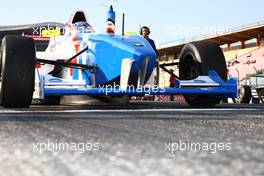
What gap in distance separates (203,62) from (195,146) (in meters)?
4.88

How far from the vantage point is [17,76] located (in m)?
5.12

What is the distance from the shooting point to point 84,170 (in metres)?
1.32

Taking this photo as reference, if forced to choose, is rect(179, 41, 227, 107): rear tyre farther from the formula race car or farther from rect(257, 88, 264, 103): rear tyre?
rect(257, 88, 264, 103): rear tyre

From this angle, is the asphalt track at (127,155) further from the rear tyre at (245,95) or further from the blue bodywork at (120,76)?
the rear tyre at (245,95)

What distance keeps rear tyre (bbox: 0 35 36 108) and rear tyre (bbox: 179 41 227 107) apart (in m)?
2.47

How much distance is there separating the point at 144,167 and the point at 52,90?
14.8ft

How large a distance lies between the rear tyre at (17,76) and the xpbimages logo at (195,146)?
353 cm

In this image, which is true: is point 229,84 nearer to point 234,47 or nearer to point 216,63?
point 216,63

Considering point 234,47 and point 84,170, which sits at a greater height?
point 234,47

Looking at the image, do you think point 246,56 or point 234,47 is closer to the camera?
point 246,56

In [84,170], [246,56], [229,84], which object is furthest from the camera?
[246,56]

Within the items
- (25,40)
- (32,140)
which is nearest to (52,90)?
(25,40)

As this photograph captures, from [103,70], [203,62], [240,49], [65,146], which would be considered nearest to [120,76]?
[103,70]

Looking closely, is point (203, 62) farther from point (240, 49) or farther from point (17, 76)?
point (240, 49)
